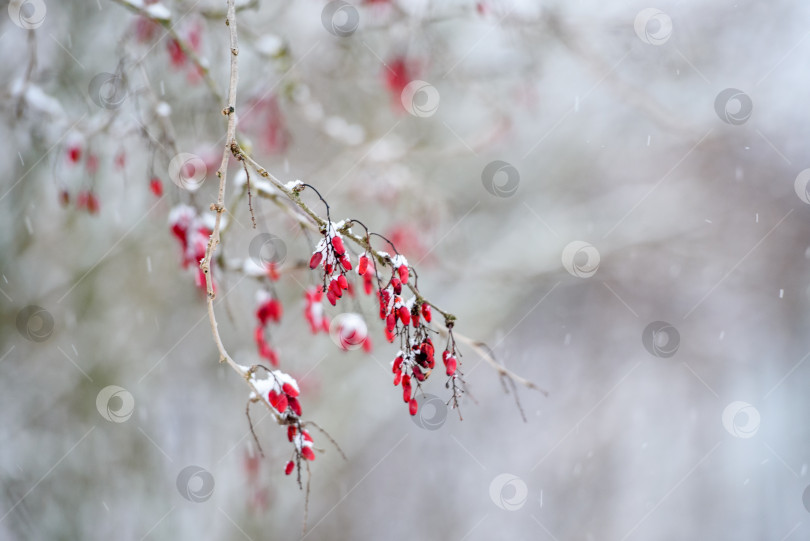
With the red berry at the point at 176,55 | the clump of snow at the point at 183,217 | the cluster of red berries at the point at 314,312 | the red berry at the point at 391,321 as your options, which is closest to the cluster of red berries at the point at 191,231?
the clump of snow at the point at 183,217

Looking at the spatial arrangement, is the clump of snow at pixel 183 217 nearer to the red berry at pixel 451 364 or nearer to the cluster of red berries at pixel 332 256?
the cluster of red berries at pixel 332 256

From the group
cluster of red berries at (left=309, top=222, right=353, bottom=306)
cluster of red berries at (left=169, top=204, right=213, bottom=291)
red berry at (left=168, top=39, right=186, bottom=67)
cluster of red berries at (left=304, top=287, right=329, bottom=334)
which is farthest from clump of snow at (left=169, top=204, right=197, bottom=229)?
red berry at (left=168, top=39, right=186, bottom=67)

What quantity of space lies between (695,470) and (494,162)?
4233 mm

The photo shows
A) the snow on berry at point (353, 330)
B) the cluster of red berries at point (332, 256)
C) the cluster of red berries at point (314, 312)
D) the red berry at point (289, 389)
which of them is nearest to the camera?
the cluster of red berries at point (332, 256)

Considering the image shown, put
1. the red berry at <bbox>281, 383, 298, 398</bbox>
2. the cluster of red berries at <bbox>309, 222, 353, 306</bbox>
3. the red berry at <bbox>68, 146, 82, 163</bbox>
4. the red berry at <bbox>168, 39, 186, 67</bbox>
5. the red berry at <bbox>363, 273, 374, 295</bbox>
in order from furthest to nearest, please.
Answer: the red berry at <bbox>168, 39, 186, 67</bbox>, the red berry at <bbox>68, 146, 82, 163</bbox>, the red berry at <bbox>363, 273, 374, 295</bbox>, the red berry at <bbox>281, 383, 298, 398</bbox>, the cluster of red berries at <bbox>309, 222, 353, 306</bbox>

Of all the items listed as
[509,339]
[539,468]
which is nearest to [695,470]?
[539,468]

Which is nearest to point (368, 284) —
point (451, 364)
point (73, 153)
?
point (451, 364)

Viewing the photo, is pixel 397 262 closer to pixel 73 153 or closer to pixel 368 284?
pixel 368 284

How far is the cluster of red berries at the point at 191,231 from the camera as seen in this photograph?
1.50m

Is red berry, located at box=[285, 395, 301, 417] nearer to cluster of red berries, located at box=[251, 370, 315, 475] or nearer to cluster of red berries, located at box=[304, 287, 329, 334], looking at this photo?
cluster of red berries, located at box=[251, 370, 315, 475]

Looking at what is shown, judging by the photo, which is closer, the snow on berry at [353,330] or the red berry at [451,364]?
the red berry at [451,364]

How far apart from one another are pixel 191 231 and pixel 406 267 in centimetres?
71

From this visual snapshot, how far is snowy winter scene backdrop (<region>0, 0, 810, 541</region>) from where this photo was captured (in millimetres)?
2271

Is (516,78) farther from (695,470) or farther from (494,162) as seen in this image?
(695,470)
